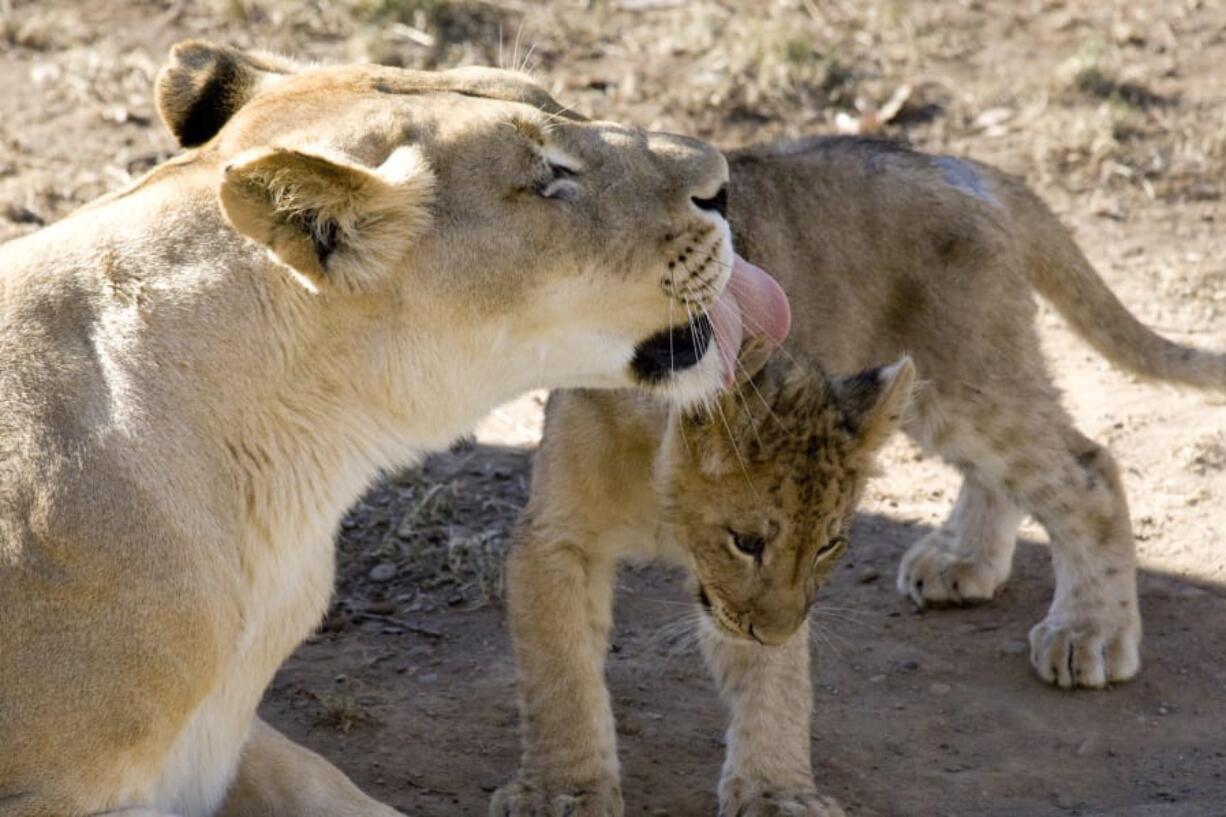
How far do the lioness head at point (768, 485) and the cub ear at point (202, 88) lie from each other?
1.04m

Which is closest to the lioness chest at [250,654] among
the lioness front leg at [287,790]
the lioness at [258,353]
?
the lioness at [258,353]

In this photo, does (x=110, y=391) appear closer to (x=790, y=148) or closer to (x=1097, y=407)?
(x=790, y=148)

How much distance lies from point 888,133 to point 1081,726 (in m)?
2.95

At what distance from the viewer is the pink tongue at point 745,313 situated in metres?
3.36

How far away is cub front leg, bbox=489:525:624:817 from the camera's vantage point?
12.3 feet

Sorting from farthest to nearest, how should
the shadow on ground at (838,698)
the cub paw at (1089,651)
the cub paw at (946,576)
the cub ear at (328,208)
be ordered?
1. the cub paw at (946,576)
2. the cub paw at (1089,651)
3. the shadow on ground at (838,698)
4. the cub ear at (328,208)

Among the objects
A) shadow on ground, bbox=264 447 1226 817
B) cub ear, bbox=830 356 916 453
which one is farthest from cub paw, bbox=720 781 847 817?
cub ear, bbox=830 356 916 453

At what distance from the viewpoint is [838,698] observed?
14.4ft

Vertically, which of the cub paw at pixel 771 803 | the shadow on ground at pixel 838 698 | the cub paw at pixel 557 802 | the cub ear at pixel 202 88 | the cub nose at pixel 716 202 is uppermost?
the cub ear at pixel 202 88

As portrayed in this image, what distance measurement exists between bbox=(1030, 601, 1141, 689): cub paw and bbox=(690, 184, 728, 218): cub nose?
1.67 metres

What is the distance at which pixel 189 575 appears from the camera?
114 inches

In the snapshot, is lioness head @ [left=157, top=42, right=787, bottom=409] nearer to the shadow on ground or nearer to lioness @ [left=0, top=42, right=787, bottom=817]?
lioness @ [left=0, top=42, right=787, bottom=817]

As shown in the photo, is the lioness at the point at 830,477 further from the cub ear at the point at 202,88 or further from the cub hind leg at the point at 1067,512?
the cub ear at the point at 202,88

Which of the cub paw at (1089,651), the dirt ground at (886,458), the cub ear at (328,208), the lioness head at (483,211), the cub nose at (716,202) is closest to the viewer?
the cub ear at (328,208)
